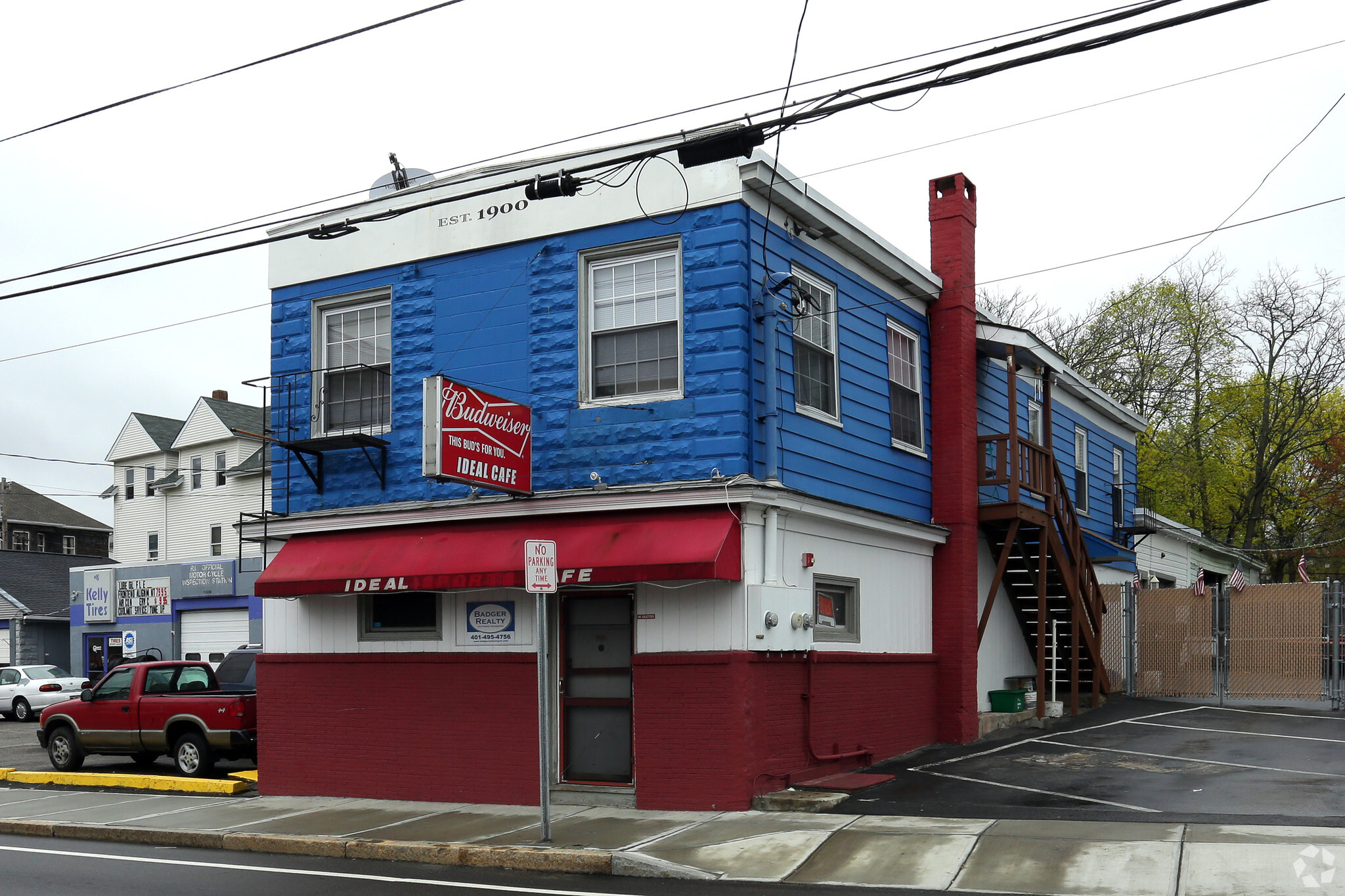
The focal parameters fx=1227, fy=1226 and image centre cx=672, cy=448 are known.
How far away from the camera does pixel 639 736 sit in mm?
12648

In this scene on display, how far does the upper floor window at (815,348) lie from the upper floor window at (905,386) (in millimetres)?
1598

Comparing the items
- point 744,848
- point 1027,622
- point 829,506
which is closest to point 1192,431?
point 1027,622

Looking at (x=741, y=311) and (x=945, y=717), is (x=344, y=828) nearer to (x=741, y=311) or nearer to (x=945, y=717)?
(x=741, y=311)

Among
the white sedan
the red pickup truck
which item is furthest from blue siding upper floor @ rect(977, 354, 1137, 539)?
the white sedan

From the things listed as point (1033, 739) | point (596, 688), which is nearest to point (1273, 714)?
point (1033, 739)

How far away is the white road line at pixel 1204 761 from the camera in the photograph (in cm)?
1334

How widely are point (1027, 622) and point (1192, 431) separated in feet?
85.5

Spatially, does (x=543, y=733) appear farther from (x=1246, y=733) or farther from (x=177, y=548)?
(x=177, y=548)

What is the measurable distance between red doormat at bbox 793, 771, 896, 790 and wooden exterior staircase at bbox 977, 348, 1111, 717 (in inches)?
163

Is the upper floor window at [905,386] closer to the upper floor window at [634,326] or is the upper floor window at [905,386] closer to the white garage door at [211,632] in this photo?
the upper floor window at [634,326]

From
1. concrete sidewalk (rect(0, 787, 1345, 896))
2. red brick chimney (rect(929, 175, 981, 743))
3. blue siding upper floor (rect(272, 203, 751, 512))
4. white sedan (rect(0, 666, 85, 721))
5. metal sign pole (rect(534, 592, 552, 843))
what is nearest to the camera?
concrete sidewalk (rect(0, 787, 1345, 896))

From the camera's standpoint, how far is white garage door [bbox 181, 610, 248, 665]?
35.4m

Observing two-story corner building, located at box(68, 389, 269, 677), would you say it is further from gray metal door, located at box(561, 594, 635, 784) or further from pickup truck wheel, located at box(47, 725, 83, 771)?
A: gray metal door, located at box(561, 594, 635, 784)

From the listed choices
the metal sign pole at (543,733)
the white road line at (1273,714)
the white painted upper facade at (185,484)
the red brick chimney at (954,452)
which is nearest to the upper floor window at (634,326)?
the metal sign pole at (543,733)
